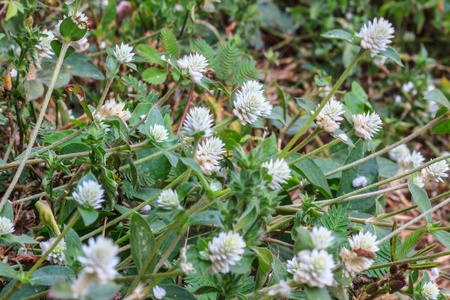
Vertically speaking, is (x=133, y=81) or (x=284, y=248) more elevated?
(x=133, y=81)

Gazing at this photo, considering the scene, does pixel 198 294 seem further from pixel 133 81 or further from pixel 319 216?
pixel 133 81

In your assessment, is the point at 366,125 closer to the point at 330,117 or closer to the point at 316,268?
the point at 330,117

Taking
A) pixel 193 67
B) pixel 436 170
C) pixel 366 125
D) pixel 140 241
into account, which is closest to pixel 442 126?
pixel 436 170

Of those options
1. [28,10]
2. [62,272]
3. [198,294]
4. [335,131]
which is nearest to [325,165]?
[335,131]

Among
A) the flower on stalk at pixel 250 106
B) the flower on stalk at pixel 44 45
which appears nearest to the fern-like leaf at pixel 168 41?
the flower on stalk at pixel 44 45

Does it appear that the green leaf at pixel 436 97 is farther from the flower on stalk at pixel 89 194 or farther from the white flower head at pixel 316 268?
the flower on stalk at pixel 89 194

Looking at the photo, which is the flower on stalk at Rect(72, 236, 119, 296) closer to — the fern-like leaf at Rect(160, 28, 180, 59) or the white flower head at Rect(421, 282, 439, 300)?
the white flower head at Rect(421, 282, 439, 300)
